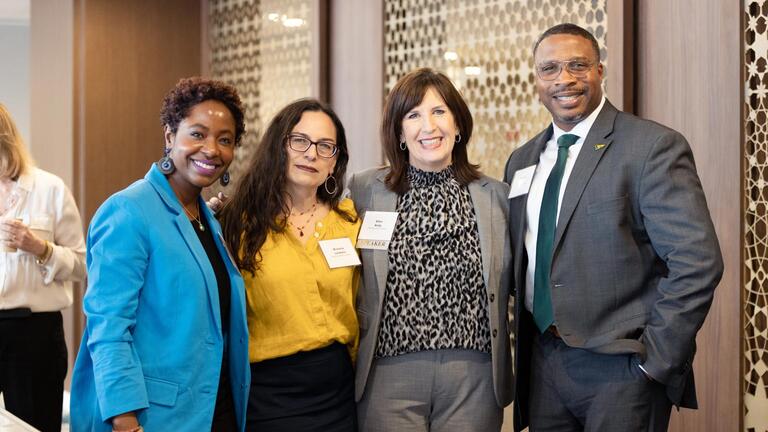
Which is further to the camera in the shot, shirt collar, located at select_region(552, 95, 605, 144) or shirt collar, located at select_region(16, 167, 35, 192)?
shirt collar, located at select_region(16, 167, 35, 192)

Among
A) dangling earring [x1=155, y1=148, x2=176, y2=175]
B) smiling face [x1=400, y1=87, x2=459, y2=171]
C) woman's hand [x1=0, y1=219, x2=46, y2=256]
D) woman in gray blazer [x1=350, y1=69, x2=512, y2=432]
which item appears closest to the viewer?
dangling earring [x1=155, y1=148, x2=176, y2=175]

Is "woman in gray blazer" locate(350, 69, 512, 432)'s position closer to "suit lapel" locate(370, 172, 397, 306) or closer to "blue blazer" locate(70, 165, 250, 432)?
"suit lapel" locate(370, 172, 397, 306)

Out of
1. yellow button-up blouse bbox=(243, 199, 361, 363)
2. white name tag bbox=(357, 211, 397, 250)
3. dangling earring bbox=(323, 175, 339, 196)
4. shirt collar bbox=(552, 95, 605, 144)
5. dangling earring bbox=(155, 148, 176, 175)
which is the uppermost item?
shirt collar bbox=(552, 95, 605, 144)

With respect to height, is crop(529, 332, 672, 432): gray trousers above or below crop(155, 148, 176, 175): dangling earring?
below

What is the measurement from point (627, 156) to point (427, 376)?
0.90m

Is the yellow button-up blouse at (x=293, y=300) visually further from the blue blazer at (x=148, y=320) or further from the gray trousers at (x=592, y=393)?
the gray trousers at (x=592, y=393)

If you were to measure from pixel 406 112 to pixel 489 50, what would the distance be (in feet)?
5.58

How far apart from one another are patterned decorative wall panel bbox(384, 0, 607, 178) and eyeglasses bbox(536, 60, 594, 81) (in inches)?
51.3

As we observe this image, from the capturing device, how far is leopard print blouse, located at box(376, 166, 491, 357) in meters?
2.62

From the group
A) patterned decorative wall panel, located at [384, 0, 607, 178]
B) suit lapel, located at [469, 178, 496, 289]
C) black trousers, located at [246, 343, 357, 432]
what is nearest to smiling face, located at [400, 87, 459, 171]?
suit lapel, located at [469, 178, 496, 289]

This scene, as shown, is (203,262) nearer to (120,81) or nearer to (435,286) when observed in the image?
(435,286)

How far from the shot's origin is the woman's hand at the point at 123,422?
2.12 m

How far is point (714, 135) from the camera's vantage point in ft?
11.3

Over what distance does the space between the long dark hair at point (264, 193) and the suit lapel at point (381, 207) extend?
0.72 feet
